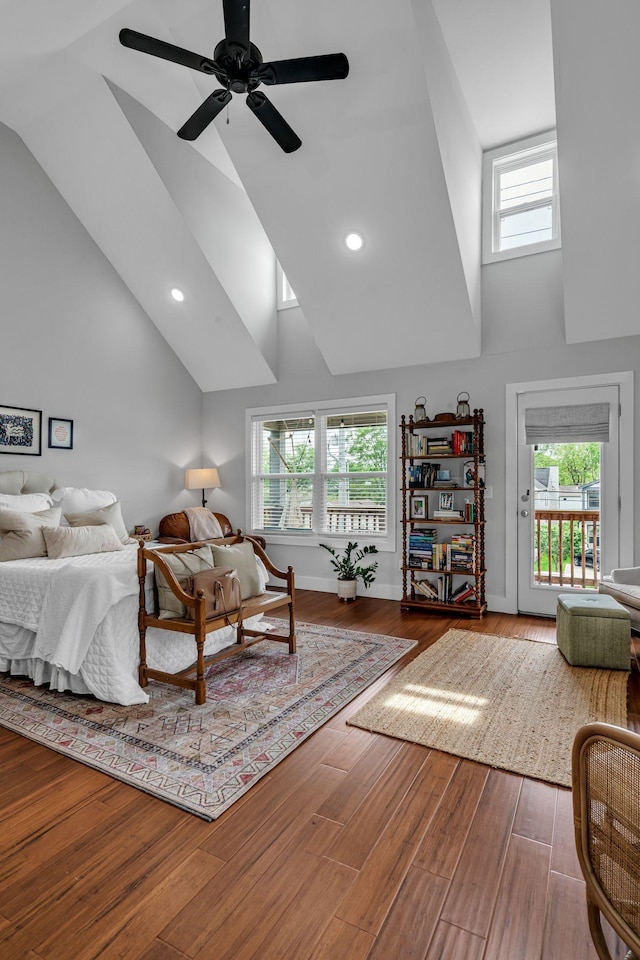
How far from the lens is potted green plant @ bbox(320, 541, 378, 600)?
17.4ft

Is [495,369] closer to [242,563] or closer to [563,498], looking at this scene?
[563,498]

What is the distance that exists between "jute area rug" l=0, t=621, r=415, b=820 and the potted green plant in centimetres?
165

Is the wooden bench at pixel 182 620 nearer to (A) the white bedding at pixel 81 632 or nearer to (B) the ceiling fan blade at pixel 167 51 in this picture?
(A) the white bedding at pixel 81 632

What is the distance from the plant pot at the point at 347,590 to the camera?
529cm

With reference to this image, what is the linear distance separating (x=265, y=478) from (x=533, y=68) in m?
4.51

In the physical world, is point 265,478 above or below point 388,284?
below

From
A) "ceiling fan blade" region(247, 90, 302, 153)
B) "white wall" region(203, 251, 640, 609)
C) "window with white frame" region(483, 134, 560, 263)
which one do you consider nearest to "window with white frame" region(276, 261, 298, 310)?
"white wall" region(203, 251, 640, 609)

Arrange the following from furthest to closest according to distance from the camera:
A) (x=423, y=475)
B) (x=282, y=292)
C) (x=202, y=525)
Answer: (x=282, y=292)
(x=202, y=525)
(x=423, y=475)

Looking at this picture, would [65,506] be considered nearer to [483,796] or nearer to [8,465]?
[8,465]

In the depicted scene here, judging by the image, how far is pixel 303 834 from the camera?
181 cm

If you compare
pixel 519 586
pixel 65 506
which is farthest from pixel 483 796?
pixel 65 506

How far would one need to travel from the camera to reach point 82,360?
5.27 meters

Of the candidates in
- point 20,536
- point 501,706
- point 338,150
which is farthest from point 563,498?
point 20,536

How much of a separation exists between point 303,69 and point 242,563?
9.37 feet
